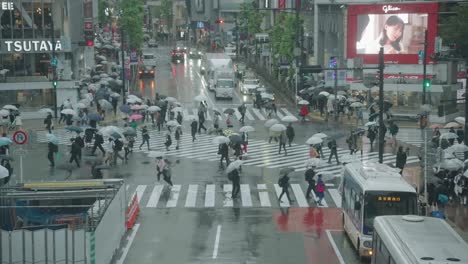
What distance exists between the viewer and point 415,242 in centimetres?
1594

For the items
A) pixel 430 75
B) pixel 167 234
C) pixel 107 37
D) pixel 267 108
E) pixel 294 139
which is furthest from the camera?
pixel 107 37

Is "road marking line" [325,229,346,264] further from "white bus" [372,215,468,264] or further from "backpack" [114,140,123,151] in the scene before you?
"backpack" [114,140,123,151]

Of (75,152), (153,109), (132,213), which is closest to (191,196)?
(132,213)

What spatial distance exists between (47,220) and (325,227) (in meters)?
9.68

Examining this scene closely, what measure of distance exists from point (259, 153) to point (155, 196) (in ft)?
34.9

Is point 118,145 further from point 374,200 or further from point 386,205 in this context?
point 386,205

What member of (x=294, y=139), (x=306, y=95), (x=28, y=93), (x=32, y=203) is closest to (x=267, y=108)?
(x=306, y=95)

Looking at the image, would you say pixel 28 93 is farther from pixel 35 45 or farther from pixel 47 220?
pixel 47 220

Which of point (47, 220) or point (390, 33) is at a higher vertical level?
point (390, 33)

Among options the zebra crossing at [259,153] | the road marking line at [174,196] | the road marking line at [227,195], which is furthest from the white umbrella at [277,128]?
the road marking line at [174,196]

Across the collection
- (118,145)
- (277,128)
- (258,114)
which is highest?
(277,128)

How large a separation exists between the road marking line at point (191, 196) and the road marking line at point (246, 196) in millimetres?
1711

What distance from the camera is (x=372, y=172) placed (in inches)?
921

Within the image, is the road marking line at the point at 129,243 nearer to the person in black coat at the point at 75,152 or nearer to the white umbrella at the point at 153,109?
the person in black coat at the point at 75,152
